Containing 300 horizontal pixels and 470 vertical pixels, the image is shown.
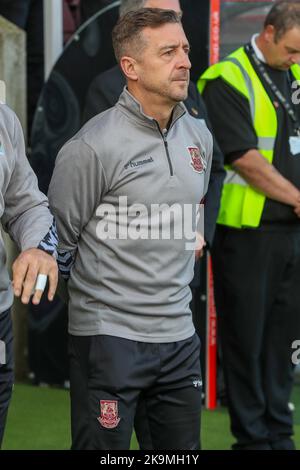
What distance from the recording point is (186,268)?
3379 mm

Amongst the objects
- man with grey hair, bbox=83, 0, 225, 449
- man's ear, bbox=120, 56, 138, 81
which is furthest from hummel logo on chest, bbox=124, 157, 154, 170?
man with grey hair, bbox=83, 0, 225, 449

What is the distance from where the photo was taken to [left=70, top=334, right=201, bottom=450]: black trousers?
3211 millimetres

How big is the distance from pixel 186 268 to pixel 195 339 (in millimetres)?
242

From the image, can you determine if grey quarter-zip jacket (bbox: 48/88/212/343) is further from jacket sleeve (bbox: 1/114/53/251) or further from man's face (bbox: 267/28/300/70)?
man's face (bbox: 267/28/300/70)

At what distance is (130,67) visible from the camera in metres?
3.35

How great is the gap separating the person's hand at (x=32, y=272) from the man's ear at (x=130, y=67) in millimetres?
826

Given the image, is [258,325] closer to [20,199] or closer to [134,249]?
[134,249]

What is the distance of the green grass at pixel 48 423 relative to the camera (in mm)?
4883

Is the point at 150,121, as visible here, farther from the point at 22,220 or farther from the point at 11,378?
the point at 11,378

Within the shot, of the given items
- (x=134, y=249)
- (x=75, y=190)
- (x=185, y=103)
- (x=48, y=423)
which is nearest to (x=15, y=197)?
(x=75, y=190)

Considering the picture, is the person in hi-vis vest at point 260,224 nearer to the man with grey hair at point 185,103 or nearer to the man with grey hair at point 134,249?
the man with grey hair at point 185,103

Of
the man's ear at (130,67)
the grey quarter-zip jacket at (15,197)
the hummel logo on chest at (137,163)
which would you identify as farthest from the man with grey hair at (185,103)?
the grey quarter-zip jacket at (15,197)

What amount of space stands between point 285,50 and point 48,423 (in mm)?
2194

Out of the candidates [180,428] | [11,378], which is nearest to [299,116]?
[180,428]
